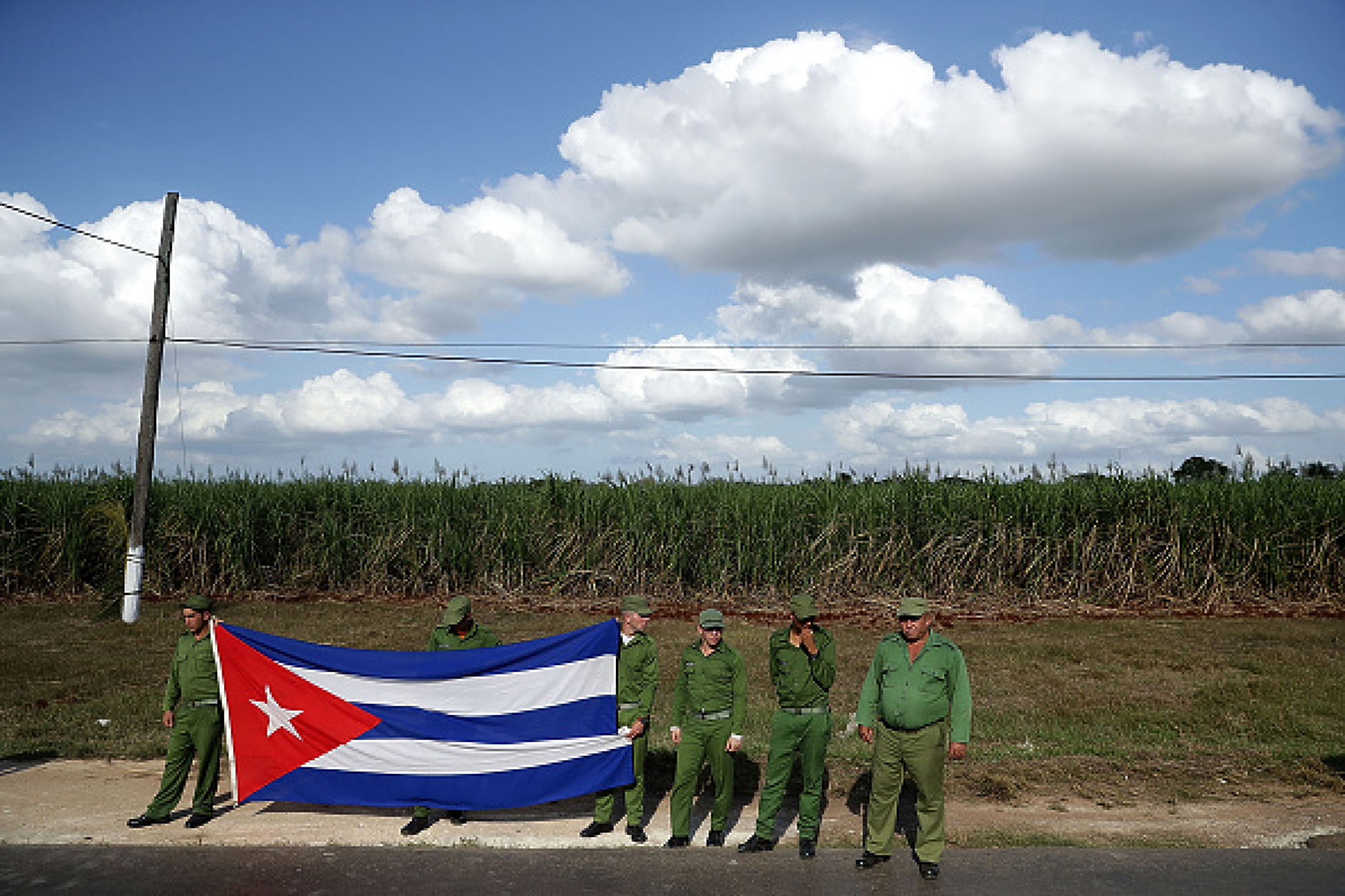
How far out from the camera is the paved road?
6.71 metres

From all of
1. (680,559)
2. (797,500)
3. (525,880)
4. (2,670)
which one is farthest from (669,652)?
(2,670)

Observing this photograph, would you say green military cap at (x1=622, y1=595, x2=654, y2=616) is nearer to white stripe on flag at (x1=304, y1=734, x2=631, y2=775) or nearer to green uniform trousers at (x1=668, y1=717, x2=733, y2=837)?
green uniform trousers at (x1=668, y1=717, x2=733, y2=837)

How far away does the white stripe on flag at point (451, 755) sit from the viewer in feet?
27.3

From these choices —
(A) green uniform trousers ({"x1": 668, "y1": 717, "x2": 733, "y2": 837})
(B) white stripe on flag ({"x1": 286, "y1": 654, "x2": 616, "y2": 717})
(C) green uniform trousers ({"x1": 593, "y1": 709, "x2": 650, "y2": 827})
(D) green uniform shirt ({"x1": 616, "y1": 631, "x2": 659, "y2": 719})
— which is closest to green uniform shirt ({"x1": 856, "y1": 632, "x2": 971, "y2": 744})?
(A) green uniform trousers ({"x1": 668, "y1": 717, "x2": 733, "y2": 837})

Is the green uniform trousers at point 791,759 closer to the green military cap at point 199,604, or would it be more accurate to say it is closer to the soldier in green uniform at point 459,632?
the soldier in green uniform at point 459,632

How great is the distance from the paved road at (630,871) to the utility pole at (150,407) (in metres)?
12.9

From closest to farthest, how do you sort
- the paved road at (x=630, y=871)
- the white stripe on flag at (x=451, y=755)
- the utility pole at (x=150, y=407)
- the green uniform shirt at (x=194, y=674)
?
the paved road at (x=630, y=871) < the white stripe on flag at (x=451, y=755) < the green uniform shirt at (x=194, y=674) < the utility pole at (x=150, y=407)

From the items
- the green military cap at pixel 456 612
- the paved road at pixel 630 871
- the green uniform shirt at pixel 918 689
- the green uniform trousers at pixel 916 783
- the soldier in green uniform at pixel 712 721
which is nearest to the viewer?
→ the paved road at pixel 630 871

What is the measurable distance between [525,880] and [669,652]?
9.49 meters

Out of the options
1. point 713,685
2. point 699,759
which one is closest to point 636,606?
point 713,685

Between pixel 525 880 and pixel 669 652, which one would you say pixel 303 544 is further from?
pixel 525 880

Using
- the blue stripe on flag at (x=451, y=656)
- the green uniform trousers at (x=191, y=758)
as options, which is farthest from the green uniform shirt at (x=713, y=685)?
the green uniform trousers at (x=191, y=758)

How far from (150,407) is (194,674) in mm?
13578

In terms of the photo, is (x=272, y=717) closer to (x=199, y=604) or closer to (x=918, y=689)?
(x=199, y=604)
